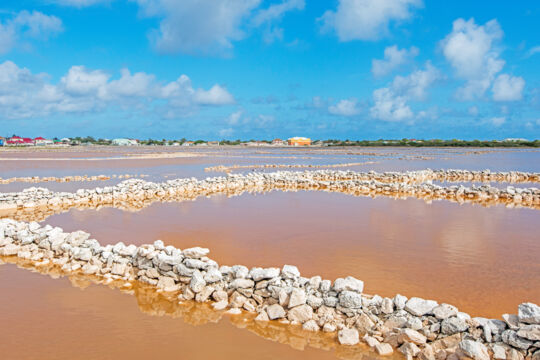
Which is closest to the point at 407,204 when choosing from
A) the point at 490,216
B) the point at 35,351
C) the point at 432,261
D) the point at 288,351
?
the point at 490,216

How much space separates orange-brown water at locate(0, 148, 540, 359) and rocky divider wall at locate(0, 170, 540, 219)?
1813 mm

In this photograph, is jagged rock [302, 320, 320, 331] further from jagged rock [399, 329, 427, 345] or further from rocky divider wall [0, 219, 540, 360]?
jagged rock [399, 329, 427, 345]

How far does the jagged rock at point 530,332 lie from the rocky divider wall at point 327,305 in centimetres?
1

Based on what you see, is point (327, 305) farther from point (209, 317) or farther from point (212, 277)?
point (212, 277)

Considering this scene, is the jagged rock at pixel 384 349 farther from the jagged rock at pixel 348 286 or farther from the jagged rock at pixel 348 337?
the jagged rock at pixel 348 286

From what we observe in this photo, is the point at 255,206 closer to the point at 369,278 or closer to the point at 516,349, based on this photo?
the point at 369,278

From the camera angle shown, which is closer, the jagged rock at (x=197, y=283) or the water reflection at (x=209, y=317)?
the water reflection at (x=209, y=317)

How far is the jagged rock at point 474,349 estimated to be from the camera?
15.5 ft

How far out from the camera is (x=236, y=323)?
5938mm

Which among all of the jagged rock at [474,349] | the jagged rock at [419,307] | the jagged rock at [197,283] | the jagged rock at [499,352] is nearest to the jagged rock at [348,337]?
the jagged rock at [419,307]

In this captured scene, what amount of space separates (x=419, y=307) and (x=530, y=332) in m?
1.27

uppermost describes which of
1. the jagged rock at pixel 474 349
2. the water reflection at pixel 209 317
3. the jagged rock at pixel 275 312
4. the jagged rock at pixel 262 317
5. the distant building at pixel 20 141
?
the distant building at pixel 20 141

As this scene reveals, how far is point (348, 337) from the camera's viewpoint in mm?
5340

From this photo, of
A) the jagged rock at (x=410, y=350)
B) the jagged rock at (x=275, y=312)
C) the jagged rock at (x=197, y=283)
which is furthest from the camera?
the jagged rock at (x=197, y=283)
